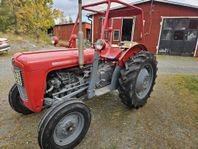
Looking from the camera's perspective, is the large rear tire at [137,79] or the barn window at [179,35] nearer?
the large rear tire at [137,79]

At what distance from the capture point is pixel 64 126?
1867 millimetres

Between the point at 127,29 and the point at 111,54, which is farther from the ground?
the point at 127,29

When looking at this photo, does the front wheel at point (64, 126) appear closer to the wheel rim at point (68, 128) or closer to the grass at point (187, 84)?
the wheel rim at point (68, 128)

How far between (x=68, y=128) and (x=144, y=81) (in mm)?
1757

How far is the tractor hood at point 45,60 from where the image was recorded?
1.77m

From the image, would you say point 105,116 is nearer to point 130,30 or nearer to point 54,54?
point 54,54

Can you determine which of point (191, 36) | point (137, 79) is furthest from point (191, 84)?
point (191, 36)

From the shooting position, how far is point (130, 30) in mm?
11547

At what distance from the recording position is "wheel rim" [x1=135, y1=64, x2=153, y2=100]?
2.80 metres

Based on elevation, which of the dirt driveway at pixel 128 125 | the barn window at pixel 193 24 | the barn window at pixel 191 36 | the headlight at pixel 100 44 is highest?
the barn window at pixel 193 24

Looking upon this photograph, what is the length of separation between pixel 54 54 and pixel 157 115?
2.14 meters

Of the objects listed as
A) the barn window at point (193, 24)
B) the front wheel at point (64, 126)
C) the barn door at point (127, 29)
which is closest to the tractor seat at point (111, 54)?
the front wheel at point (64, 126)

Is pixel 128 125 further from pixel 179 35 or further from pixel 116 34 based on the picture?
pixel 116 34

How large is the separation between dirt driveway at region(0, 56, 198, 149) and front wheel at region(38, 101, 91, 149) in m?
0.20
